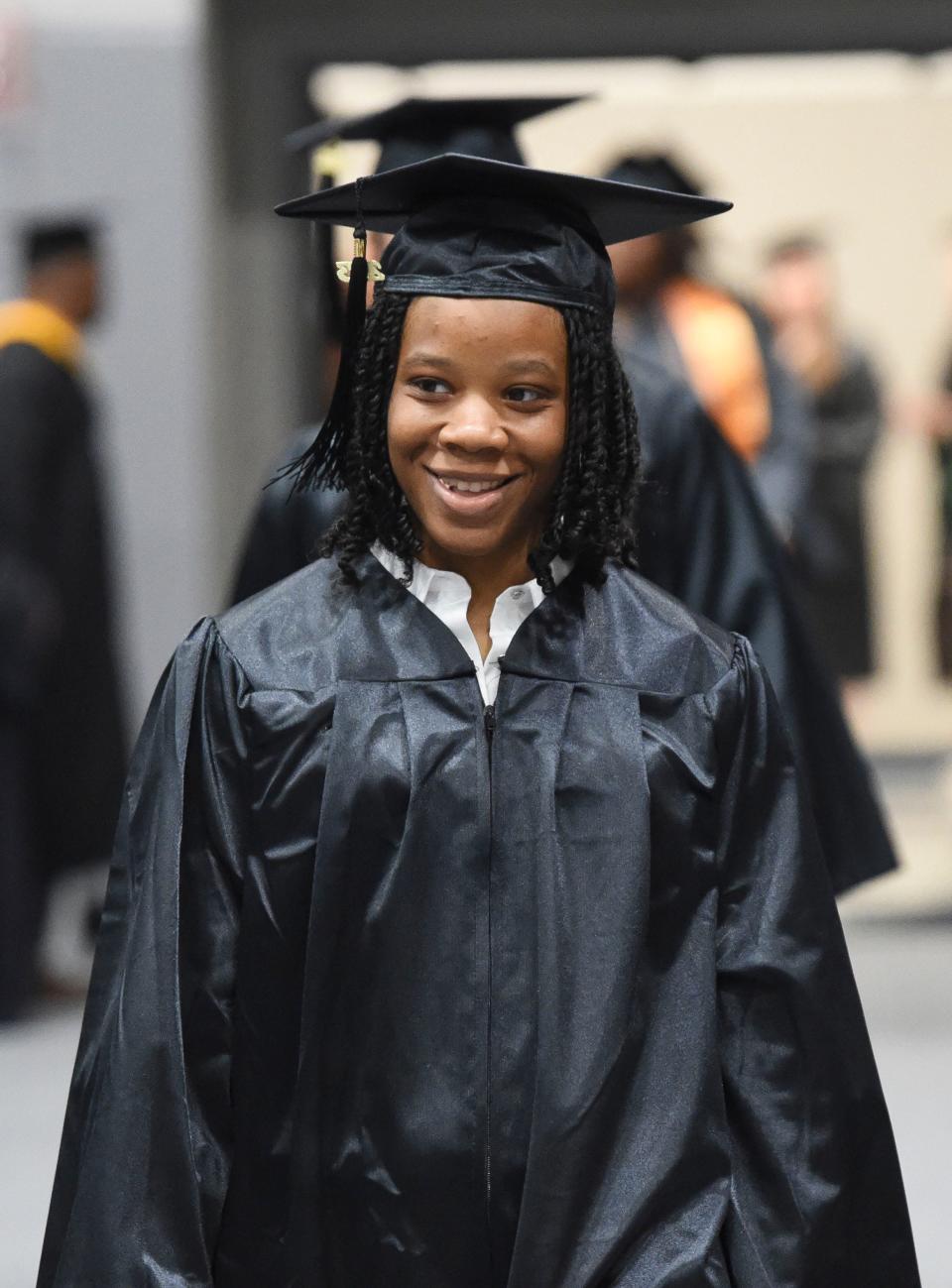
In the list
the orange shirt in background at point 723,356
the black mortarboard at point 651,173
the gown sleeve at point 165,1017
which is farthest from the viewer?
the orange shirt in background at point 723,356

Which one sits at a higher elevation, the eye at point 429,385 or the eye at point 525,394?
the eye at point 429,385

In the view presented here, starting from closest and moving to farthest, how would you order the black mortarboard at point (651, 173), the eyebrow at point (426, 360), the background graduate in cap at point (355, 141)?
the eyebrow at point (426, 360)
the background graduate in cap at point (355, 141)
the black mortarboard at point (651, 173)

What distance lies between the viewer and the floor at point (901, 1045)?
17.4 feet

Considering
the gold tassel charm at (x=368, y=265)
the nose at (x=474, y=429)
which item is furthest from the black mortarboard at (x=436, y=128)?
the nose at (x=474, y=429)

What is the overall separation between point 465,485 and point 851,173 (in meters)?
5.89

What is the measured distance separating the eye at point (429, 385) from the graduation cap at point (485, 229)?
3.5 inches

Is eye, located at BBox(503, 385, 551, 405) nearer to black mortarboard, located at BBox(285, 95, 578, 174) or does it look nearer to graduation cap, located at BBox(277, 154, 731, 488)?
graduation cap, located at BBox(277, 154, 731, 488)

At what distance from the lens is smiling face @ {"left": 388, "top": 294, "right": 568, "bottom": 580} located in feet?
8.50

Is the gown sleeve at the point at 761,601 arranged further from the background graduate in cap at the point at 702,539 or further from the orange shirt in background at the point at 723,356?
the orange shirt in background at the point at 723,356

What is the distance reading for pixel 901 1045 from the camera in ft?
21.3

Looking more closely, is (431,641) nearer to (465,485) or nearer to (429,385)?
(465,485)

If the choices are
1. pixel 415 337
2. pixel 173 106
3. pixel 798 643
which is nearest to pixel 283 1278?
pixel 415 337

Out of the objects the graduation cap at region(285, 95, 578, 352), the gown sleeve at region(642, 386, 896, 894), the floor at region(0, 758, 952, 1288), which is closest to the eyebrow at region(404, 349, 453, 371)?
the graduation cap at region(285, 95, 578, 352)

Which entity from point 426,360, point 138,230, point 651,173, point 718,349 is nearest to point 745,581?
point 651,173
